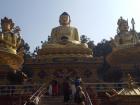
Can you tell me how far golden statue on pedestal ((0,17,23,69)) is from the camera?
1863cm

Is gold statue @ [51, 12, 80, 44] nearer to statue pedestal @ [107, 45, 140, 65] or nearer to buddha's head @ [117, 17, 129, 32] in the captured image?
buddha's head @ [117, 17, 129, 32]

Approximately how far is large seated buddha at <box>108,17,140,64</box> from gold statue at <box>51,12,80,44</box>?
8.84ft

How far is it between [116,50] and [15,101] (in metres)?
7.39

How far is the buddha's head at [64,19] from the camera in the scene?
23766mm

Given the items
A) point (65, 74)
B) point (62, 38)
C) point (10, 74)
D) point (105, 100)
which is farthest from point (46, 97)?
point (62, 38)

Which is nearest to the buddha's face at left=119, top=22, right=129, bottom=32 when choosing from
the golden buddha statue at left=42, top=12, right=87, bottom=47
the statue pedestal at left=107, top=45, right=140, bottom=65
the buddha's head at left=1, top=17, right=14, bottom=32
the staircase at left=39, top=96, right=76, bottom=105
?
the golden buddha statue at left=42, top=12, right=87, bottom=47

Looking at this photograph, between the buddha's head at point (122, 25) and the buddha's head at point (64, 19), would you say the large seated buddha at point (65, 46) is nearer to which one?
the buddha's head at point (64, 19)

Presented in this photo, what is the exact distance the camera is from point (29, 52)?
119ft

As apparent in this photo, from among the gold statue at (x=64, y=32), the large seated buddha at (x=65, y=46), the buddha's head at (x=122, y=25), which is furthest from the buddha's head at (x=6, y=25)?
the buddha's head at (x=122, y=25)

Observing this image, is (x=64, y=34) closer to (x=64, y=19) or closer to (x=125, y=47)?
(x=64, y=19)

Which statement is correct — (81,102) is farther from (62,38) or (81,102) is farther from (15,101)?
(62,38)

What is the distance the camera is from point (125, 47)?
19375mm

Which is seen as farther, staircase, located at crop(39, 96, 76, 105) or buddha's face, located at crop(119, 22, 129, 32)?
buddha's face, located at crop(119, 22, 129, 32)

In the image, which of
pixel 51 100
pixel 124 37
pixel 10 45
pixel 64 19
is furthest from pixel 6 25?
pixel 51 100
